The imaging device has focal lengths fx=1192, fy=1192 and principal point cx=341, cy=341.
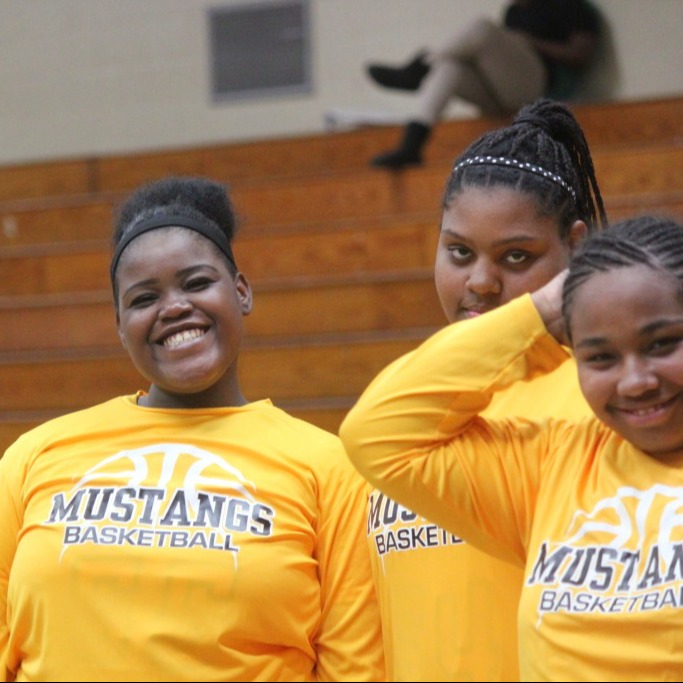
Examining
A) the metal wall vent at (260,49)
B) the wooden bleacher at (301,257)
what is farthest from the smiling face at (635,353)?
the metal wall vent at (260,49)

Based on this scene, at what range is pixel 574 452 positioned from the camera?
5.14ft

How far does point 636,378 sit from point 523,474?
0.77 ft

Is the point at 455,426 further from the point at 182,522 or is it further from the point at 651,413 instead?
the point at 182,522

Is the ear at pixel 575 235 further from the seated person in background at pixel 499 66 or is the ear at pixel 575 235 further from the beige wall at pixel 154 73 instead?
the beige wall at pixel 154 73

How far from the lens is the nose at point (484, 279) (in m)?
1.69

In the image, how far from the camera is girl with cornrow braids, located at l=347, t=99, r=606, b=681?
1591mm

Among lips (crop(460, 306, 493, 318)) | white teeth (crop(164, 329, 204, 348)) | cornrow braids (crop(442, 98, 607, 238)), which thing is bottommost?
white teeth (crop(164, 329, 204, 348))

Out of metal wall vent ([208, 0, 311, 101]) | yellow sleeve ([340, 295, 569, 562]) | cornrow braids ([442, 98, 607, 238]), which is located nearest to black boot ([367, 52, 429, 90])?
metal wall vent ([208, 0, 311, 101])

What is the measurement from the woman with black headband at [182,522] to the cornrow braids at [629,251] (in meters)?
0.50

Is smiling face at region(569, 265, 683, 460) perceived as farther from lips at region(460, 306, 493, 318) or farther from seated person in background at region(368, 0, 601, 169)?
seated person in background at region(368, 0, 601, 169)

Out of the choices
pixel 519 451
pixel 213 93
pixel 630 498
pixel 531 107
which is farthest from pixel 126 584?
pixel 213 93

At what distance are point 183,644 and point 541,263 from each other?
73cm

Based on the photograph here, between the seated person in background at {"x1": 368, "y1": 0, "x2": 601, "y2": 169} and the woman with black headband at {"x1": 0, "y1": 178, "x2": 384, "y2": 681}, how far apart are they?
3.32 meters

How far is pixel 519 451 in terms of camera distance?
1608 mm
